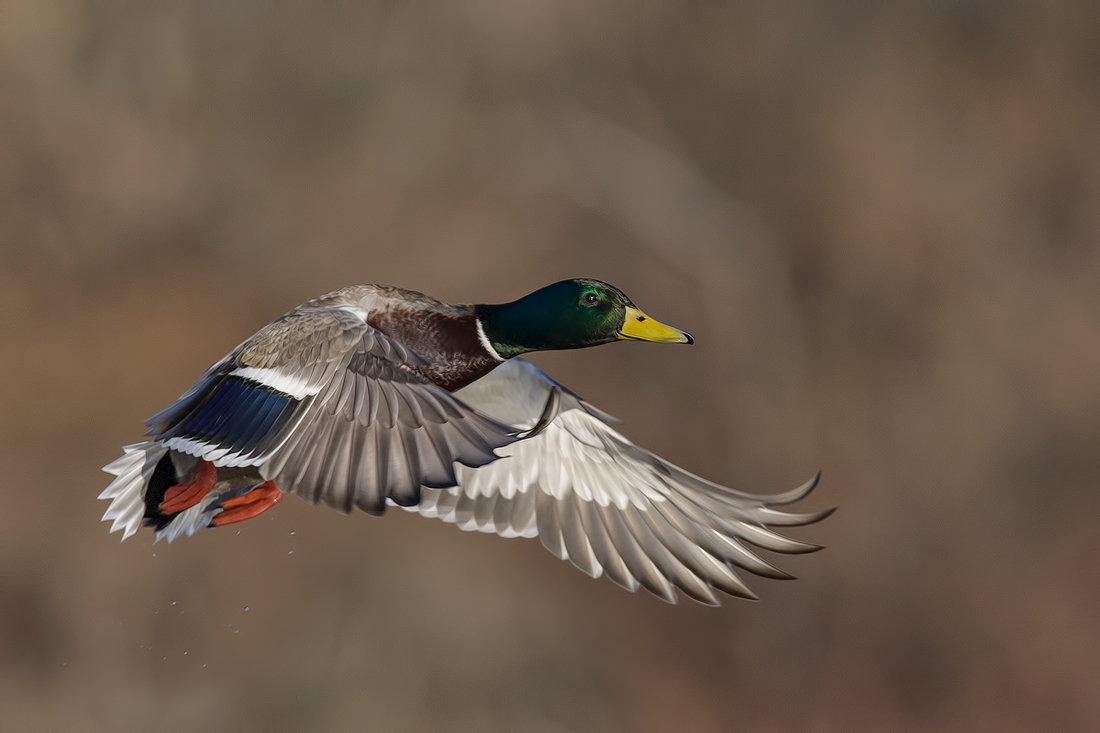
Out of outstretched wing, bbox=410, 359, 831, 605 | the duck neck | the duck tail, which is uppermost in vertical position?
the duck neck

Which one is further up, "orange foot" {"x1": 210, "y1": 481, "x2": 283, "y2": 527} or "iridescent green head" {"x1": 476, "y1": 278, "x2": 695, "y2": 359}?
"iridescent green head" {"x1": 476, "y1": 278, "x2": 695, "y2": 359}

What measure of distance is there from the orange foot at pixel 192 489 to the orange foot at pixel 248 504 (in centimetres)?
13

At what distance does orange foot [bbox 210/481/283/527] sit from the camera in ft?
11.9

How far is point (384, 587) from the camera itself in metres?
7.77

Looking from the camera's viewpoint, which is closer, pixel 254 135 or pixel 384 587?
pixel 384 587

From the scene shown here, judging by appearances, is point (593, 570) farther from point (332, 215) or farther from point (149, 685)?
point (332, 215)

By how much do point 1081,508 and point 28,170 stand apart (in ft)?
27.9

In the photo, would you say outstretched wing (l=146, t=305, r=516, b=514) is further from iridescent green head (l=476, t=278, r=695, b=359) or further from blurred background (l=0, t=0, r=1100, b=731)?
blurred background (l=0, t=0, r=1100, b=731)

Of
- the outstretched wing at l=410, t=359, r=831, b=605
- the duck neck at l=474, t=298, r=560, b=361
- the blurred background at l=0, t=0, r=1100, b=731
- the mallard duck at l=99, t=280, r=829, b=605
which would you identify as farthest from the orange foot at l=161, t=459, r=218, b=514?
the blurred background at l=0, t=0, r=1100, b=731

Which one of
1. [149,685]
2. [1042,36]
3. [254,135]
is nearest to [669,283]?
[254,135]

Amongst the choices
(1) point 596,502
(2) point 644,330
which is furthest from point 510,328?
(1) point 596,502

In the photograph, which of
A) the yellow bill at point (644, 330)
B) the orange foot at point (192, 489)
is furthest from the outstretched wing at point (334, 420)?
the yellow bill at point (644, 330)

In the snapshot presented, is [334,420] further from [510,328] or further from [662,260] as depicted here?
[662,260]

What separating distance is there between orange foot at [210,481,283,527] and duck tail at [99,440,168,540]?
0.27m
